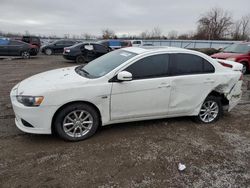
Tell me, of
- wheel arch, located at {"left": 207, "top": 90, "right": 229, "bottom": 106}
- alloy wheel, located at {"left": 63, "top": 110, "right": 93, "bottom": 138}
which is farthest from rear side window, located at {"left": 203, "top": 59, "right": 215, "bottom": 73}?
alloy wheel, located at {"left": 63, "top": 110, "right": 93, "bottom": 138}

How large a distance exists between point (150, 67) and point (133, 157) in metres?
1.58

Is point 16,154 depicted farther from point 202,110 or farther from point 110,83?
point 202,110

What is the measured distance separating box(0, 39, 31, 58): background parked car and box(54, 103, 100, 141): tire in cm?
1433

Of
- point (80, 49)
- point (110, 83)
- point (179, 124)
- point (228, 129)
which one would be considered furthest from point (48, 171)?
point (80, 49)

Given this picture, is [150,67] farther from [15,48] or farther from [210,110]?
[15,48]

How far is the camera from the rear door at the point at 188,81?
386 centimetres

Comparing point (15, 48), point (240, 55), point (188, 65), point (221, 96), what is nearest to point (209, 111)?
point (221, 96)

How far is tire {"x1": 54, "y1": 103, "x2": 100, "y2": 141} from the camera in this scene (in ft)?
10.8

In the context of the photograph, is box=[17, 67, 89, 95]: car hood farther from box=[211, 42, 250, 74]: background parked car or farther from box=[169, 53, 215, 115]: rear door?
box=[211, 42, 250, 74]: background parked car

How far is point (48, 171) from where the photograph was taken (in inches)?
106

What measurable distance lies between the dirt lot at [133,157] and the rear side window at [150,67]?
1047 millimetres

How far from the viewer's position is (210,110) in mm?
4324

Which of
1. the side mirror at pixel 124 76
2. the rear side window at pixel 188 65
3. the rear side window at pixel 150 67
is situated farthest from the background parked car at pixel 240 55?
the side mirror at pixel 124 76

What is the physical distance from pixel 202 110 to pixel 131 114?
1.58 m
